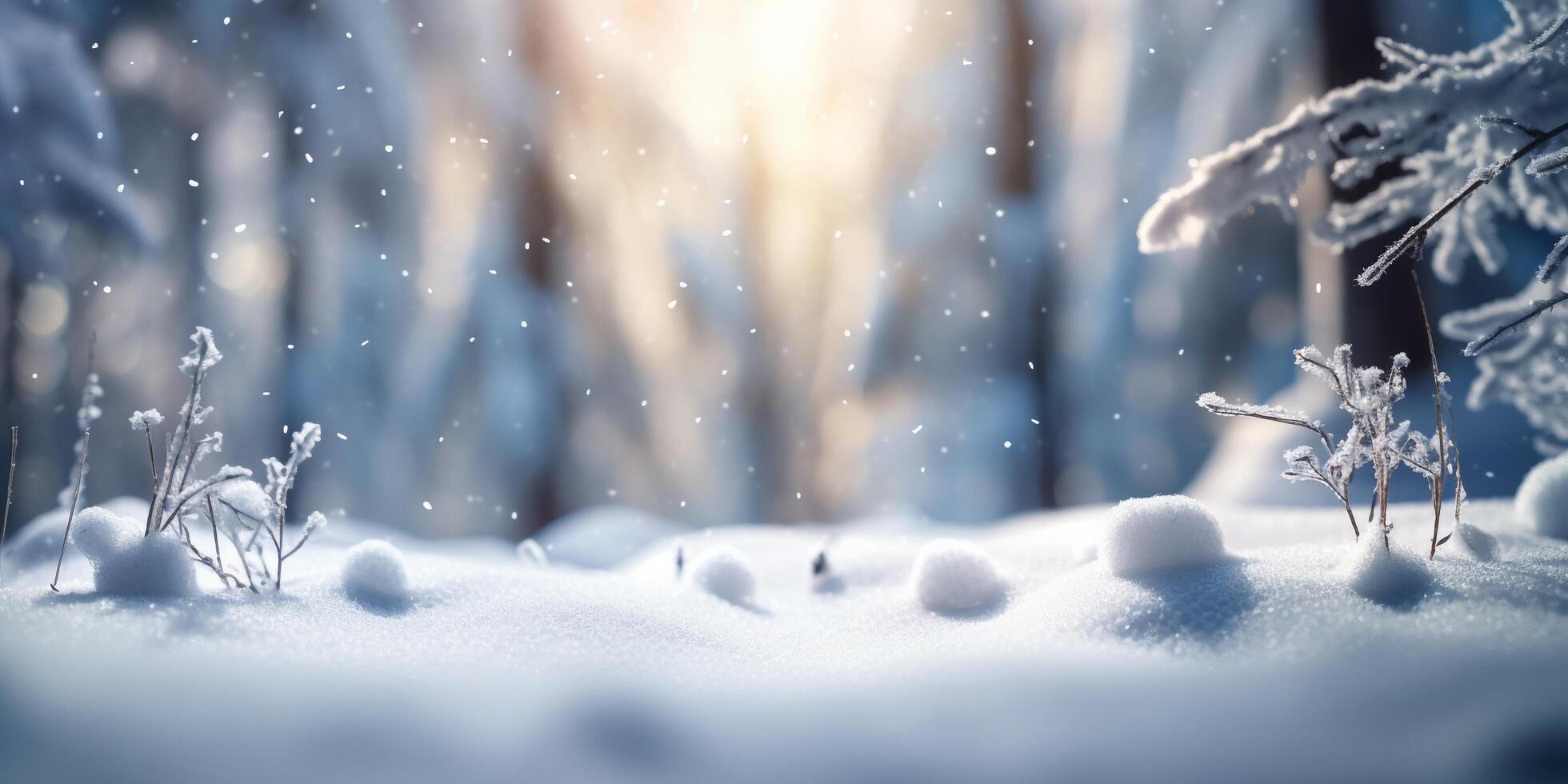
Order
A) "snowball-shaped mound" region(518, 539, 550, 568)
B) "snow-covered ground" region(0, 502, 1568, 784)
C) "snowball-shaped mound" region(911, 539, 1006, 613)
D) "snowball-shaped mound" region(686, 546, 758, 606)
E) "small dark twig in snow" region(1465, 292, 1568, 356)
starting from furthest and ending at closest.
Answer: "snowball-shaped mound" region(518, 539, 550, 568), "snowball-shaped mound" region(686, 546, 758, 606), "snowball-shaped mound" region(911, 539, 1006, 613), "small dark twig in snow" region(1465, 292, 1568, 356), "snow-covered ground" region(0, 502, 1568, 784)

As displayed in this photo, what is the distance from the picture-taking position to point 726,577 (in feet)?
6.93

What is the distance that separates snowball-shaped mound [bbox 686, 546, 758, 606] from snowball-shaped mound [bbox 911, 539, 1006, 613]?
534 millimetres

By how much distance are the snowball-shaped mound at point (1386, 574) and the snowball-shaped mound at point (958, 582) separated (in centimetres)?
65

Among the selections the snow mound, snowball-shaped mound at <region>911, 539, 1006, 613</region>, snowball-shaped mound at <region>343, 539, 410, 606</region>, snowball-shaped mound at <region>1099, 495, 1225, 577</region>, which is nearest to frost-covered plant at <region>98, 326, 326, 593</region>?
snowball-shaped mound at <region>343, 539, 410, 606</region>

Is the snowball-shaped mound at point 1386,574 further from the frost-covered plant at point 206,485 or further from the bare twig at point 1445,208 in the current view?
the frost-covered plant at point 206,485

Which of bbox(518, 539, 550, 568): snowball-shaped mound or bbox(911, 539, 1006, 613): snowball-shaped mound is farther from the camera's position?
bbox(518, 539, 550, 568): snowball-shaped mound

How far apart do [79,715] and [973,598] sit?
1.48 metres

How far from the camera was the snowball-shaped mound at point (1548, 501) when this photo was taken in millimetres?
1771

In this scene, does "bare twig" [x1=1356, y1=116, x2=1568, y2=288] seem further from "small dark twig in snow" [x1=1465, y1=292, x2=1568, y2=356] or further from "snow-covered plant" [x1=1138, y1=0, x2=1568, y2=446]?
"snow-covered plant" [x1=1138, y1=0, x2=1568, y2=446]

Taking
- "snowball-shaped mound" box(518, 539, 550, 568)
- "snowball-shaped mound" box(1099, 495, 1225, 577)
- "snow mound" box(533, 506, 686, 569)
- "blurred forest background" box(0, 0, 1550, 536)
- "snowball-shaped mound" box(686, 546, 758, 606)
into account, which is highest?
"blurred forest background" box(0, 0, 1550, 536)

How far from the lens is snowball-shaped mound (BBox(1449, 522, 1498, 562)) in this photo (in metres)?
1.48

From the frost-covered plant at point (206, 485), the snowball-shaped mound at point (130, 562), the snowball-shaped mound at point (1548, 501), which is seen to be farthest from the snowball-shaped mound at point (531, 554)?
the snowball-shaped mound at point (1548, 501)

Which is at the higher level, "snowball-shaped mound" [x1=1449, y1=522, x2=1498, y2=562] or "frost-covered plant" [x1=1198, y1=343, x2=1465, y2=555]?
"frost-covered plant" [x1=1198, y1=343, x2=1465, y2=555]

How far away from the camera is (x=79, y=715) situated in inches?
38.6
